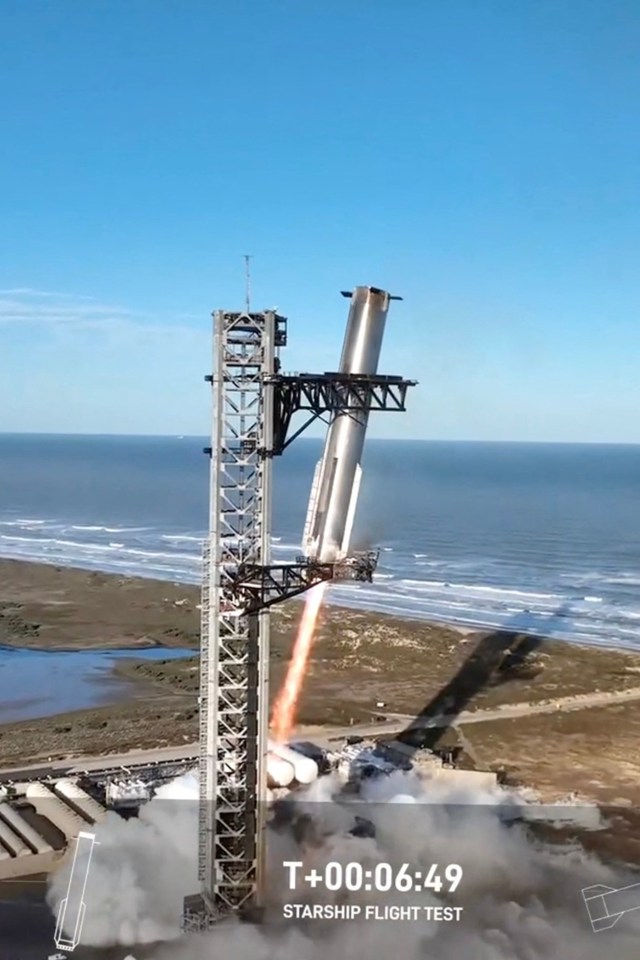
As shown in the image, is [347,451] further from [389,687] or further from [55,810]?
[389,687]

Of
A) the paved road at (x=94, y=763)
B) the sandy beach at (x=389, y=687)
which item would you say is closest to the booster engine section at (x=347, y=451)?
the sandy beach at (x=389, y=687)

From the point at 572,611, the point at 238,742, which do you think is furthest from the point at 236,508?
the point at 572,611

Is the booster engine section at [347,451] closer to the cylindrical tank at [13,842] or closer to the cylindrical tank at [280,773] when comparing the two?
the cylindrical tank at [280,773]

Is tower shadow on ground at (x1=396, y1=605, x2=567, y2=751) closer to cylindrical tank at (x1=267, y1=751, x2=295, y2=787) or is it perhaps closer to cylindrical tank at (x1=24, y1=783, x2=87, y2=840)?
cylindrical tank at (x1=267, y1=751, x2=295, y2=787)

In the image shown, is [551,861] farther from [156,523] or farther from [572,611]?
[156,523]

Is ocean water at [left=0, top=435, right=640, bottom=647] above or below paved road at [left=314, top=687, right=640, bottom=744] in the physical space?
above

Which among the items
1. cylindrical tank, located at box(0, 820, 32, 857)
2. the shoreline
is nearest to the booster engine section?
cylindrical tank, located at box(0, 820, 32, 857)
